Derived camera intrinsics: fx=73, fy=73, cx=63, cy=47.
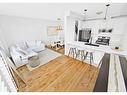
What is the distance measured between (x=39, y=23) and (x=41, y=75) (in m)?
4.40

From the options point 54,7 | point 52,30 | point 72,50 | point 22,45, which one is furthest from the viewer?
point 52,30

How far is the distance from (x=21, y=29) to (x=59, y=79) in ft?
13.3

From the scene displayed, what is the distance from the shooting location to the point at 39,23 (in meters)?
5.72

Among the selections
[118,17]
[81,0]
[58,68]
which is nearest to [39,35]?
[58,68]

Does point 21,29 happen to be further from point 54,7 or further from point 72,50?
point 72,50

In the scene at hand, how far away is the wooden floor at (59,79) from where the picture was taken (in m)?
2.03

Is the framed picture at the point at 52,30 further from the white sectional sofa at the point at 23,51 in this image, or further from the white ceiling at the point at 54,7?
the white ceiling at the point at 54,7

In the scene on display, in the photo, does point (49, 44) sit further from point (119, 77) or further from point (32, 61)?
point (119, 77)

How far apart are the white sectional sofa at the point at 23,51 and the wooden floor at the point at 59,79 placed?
Result: 344 mm

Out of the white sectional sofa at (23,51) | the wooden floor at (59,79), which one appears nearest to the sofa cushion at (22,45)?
the white sectional sofa at (23,51)

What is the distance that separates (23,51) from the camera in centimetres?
374

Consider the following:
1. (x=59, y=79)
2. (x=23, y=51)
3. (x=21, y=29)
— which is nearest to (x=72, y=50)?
(x=59, y=79)

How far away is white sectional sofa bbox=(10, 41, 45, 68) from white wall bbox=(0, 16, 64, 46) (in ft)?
1.45

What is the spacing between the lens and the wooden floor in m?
2.03
